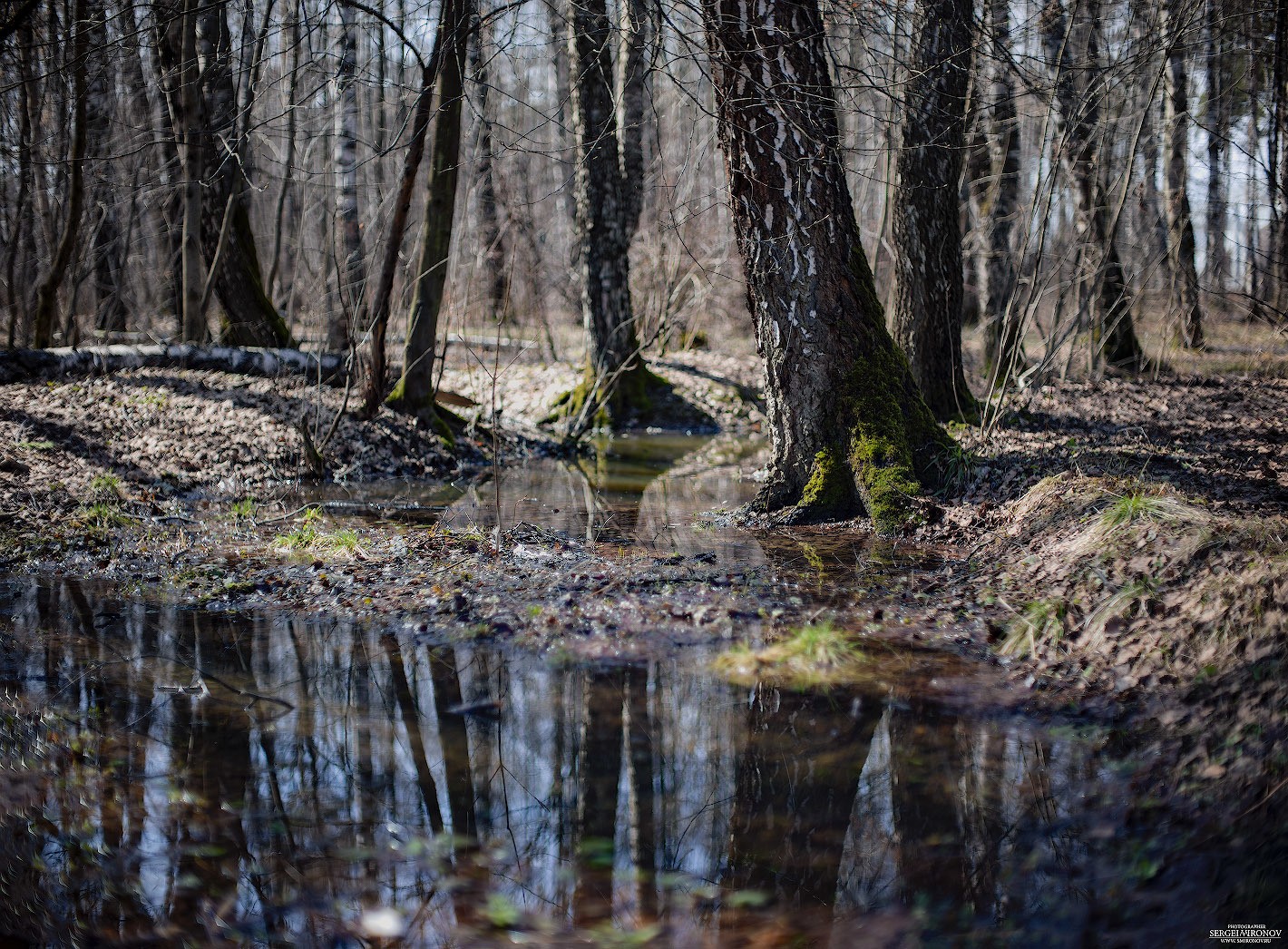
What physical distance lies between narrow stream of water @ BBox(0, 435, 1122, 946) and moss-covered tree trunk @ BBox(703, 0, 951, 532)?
2.81m

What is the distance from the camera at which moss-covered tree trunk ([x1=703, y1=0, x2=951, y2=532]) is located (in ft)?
23.1

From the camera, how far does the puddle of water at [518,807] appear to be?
120 inches

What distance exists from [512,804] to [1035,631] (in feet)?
9.57

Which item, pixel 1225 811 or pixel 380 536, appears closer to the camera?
pixel 1225 811

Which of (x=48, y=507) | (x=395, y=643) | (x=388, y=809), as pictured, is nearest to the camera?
(x=388, y=809)

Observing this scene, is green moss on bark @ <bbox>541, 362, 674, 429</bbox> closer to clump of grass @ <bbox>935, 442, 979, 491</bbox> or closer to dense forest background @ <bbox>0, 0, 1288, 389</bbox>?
dense forest background @ <bbox>0, 0, 1288, 389</bbox>

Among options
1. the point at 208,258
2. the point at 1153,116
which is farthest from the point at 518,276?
the point at 1153,116

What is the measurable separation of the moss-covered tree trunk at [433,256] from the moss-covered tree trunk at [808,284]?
4736 mm

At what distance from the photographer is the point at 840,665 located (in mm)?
4871

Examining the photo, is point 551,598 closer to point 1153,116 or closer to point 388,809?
point 388,809

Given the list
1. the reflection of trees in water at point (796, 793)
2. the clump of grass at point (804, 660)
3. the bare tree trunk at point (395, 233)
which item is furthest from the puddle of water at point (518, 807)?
the bare tree trunk at point (395, 233)

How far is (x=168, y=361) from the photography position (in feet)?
40.4

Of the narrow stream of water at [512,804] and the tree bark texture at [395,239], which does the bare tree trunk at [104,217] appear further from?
the narrow stream of water at [512,804]

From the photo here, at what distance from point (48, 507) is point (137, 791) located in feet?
17.7
